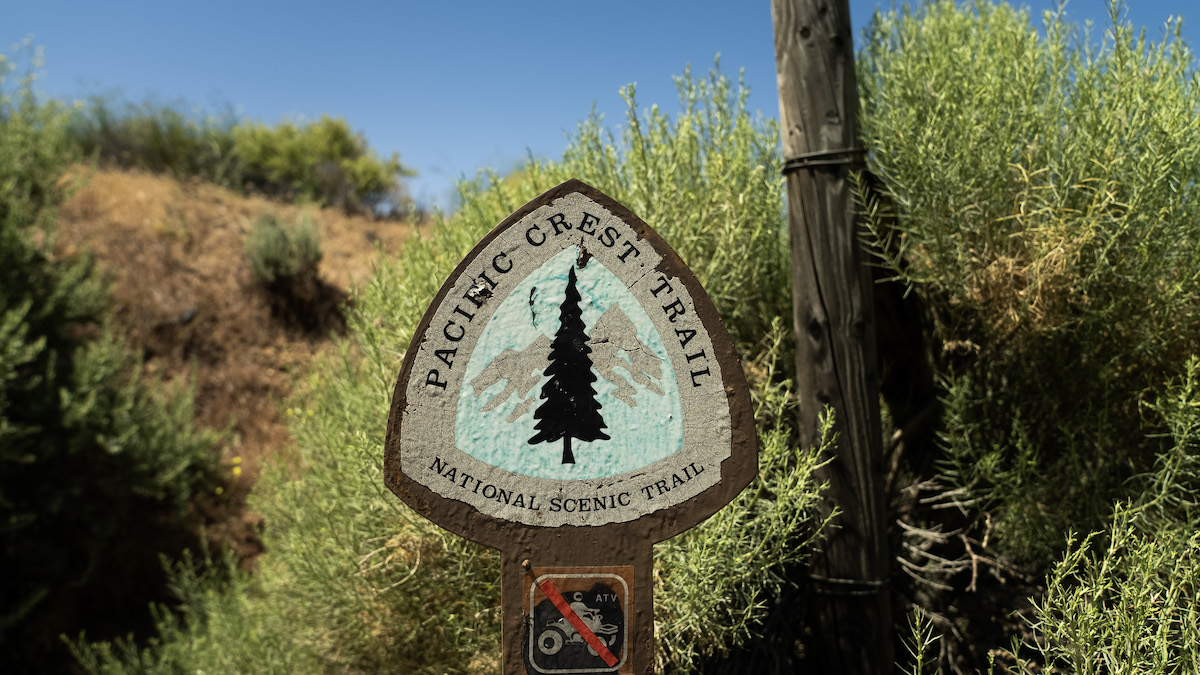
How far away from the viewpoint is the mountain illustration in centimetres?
159

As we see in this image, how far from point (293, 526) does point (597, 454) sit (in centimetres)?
246

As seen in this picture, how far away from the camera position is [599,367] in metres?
1.60

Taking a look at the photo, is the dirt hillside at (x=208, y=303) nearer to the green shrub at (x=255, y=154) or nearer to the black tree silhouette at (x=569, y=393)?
the green shrub at (x=255, y=154)

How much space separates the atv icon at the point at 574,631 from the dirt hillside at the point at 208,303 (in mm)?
5074

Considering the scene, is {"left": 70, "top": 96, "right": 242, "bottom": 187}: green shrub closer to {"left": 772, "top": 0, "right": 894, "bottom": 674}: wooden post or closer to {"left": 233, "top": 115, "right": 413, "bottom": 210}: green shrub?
{"left": 233, "top": 115, "right": 413, "bottom": 210}: green shrub

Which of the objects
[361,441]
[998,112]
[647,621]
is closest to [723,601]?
[647,621]

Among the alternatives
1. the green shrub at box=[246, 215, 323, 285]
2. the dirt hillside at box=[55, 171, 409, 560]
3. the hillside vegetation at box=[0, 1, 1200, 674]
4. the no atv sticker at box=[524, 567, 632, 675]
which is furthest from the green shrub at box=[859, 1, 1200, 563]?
the green shrub at box=[246, 215, 323, 285]

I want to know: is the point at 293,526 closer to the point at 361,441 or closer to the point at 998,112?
the point at 361,441

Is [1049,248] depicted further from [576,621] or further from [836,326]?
[576,621]

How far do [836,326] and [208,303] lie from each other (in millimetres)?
7452

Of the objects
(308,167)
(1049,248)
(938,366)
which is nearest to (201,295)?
(308,167)

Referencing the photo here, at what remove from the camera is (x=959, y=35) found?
3277mm

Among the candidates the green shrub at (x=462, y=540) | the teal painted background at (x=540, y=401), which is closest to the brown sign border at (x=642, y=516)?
the teal painted background at (x=540, y=401)

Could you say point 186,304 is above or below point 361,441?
above
